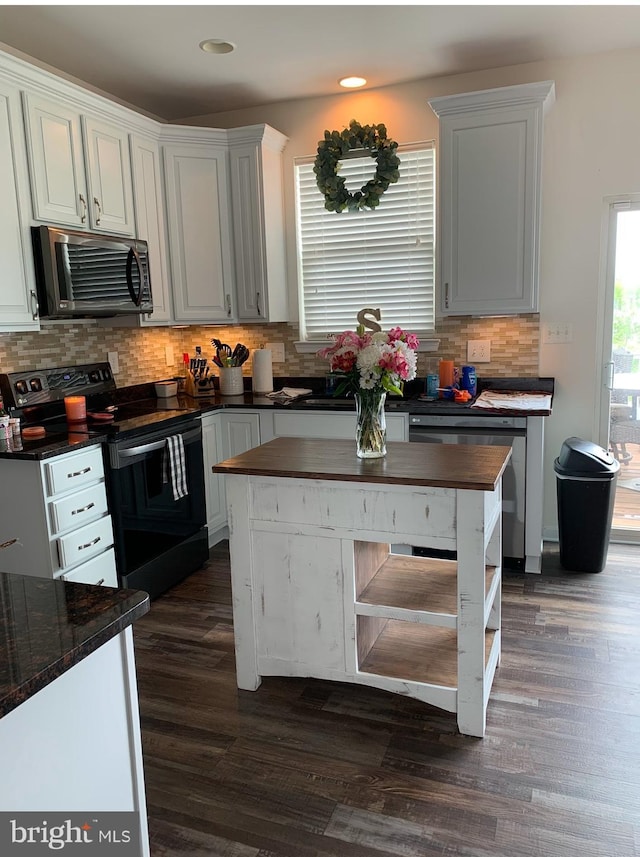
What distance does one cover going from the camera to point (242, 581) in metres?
2.43

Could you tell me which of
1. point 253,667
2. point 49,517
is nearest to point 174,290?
point 49,517

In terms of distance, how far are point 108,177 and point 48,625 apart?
3011mm

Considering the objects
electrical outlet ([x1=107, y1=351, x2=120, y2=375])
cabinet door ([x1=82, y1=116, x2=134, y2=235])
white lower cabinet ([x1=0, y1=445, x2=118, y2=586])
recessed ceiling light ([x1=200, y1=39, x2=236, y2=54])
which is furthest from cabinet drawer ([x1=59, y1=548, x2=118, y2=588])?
recessed ceiling light ([x1=200, y1=39, x2=236, y2=54])

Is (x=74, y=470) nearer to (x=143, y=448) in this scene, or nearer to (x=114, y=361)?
(x=143, y=448)

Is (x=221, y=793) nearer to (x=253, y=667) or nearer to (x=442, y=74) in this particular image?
(x=253, y=667)

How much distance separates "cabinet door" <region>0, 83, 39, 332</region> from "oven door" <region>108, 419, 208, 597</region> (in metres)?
0.74

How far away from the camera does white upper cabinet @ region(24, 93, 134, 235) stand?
3.01 metres

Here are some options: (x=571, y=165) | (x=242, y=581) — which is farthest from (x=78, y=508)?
(x=571, y=165)

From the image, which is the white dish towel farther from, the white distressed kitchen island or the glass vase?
the glass vase

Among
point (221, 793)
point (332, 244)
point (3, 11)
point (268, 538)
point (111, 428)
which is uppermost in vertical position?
point (3, 11)

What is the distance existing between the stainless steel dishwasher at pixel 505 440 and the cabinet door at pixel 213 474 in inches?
48.0

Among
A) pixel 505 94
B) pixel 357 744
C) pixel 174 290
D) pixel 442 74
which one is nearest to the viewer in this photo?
pixel 357 744

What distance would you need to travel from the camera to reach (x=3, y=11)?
9.43 feet

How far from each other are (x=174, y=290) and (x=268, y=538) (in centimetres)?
227
